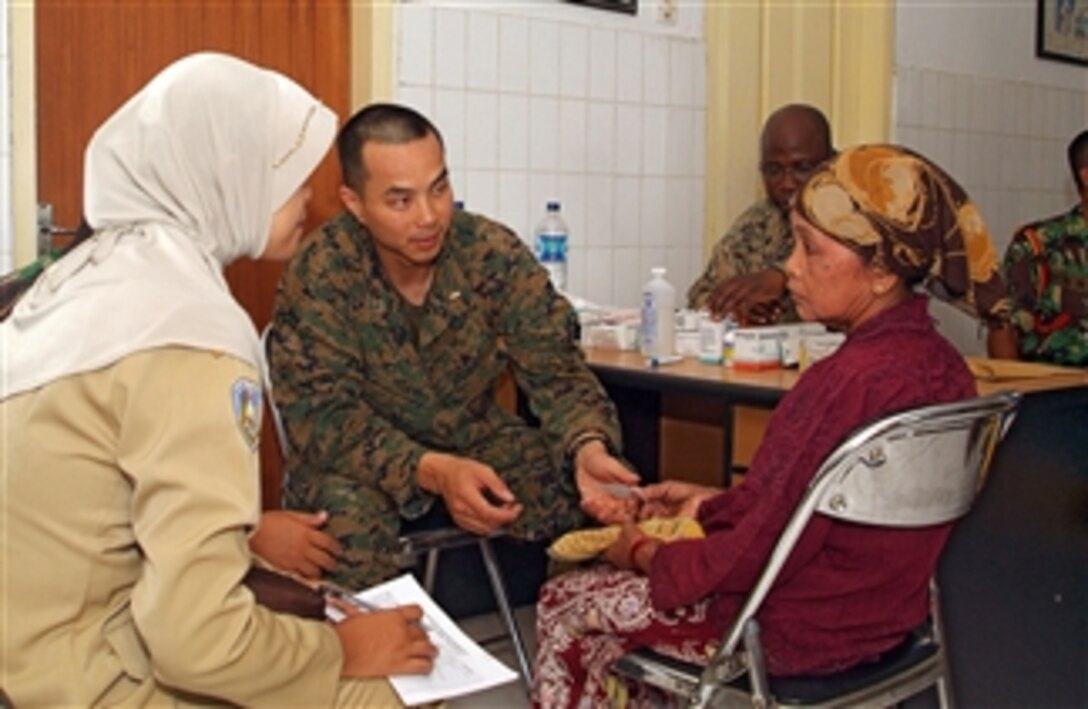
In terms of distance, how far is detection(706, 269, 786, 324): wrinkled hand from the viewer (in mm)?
2916

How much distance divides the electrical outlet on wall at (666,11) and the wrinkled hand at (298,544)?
2434 mm

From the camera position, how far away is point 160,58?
3.14 metres

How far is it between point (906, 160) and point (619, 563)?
2.44ft

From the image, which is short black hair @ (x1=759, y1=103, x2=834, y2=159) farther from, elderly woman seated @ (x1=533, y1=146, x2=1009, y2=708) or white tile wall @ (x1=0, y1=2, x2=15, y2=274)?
white tile wall @ (x1=0, y1=2, x2=15, y2=274)

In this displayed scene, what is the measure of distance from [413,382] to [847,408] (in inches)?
45.5

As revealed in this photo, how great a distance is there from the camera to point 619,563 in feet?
6.07

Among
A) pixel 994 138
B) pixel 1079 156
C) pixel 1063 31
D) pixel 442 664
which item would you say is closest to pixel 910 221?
pixel 442 664

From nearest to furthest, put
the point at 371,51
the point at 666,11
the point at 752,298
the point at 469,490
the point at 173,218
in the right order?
the point at 173,218, the point at 469,490, the point at 752,298, the point at 371,51, the point at 666,11

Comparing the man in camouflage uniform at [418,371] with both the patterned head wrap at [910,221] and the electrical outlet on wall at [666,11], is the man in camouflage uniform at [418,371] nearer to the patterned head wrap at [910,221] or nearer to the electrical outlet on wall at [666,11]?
the patterned head wrap at [910,221]

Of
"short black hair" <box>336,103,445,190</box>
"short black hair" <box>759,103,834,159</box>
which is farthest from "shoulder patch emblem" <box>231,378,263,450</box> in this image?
"short black hair" <box>759,103,834,159</box>

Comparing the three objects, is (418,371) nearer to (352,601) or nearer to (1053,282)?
(352,601)

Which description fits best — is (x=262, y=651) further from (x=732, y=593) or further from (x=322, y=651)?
(x=732, y=593)

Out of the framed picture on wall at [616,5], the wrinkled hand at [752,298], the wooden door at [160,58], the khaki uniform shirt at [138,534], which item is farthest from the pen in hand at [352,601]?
the framed picture on wall at [616,5]

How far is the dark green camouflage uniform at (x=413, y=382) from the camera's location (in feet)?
7.61
